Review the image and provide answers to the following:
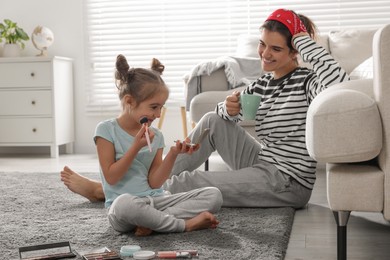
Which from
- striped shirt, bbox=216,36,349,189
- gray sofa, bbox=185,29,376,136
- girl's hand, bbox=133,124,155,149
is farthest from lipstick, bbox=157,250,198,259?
gray sofa, bbox=185,29,376,136

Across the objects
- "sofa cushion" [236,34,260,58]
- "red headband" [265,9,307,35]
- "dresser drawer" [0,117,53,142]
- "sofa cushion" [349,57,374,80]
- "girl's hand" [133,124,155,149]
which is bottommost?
"dresser drawer" [0,117,53,142]

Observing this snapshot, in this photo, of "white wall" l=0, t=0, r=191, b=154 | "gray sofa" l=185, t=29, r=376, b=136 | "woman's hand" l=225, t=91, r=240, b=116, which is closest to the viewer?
"woman's hand" l=225, t=91, r=240, b=116

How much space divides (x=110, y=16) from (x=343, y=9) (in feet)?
5.70

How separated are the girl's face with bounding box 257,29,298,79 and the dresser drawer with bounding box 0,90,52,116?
255cm

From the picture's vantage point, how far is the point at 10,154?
4660mm

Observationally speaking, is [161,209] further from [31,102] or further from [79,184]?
[31,102]

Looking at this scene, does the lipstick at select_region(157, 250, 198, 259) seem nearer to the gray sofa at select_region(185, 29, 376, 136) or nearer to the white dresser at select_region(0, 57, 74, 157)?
the gray sofa at select_region(185, 29, 376, 136)

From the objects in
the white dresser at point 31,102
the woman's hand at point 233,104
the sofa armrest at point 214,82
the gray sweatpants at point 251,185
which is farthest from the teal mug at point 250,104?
the white dresser at point 31,102

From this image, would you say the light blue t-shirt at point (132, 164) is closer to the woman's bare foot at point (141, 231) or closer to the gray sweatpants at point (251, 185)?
the woman's bare foot at point (141, 231)

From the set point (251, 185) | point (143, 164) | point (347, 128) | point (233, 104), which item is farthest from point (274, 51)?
point (347, 128)

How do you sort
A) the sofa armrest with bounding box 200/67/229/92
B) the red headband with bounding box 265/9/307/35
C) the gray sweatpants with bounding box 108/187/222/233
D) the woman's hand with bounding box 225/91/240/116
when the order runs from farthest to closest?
1. the sofa armrest with bounding box 200/67/229/92
2. the woman's hand with bounding box 225/91/240/116
3. the red headband with bounding box 265/9/307/35
4. the gray sweatpants with bounding box 108/187/222/233

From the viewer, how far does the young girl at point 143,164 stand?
1.77m

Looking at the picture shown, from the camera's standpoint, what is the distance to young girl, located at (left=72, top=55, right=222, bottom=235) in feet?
5.81

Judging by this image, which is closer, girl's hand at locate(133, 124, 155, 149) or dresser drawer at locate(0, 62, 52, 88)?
girl's hand at locate(133, 124, 155, 149)
